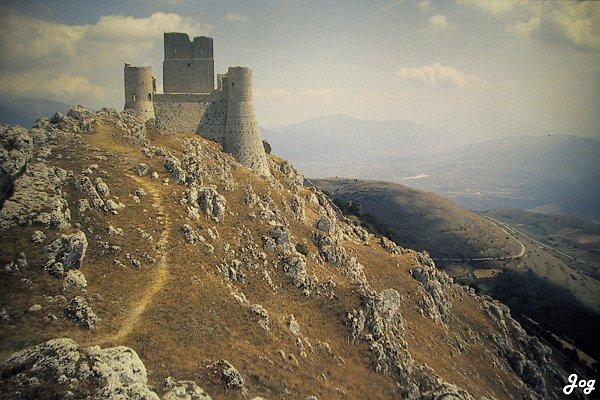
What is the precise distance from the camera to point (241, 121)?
72.6m

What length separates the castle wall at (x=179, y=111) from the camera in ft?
226

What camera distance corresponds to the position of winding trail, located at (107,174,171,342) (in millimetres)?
32250

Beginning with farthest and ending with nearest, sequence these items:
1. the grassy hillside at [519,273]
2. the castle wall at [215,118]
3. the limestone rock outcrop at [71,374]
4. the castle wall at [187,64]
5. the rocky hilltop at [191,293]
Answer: the grassy hillside at [519,273] < the castle wall at [215,118] < the castle wall at [187,64] < the rocky hilltop at [191,293] < the limestone rock outcrop at [71,374]

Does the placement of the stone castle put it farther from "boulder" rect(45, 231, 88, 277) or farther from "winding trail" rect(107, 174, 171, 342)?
"boulder" rect(45, 231, 88, 277)

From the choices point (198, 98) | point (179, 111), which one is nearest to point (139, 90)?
point (179, 111)

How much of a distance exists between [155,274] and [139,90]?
3973 centimetres

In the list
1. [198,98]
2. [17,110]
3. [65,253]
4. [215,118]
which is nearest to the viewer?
[65,253]

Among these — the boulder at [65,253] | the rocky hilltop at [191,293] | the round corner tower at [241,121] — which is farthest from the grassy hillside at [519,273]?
the boulder at [65,253]

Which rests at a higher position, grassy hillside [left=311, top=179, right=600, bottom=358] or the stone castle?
the stone castle

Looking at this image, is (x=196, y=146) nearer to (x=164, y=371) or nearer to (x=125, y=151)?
(x=125, y=151)

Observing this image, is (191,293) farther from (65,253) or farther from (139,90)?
(139,90)

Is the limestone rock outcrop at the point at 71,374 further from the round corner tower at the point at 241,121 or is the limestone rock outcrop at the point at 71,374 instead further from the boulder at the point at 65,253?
the round corner tower at the point at 241,121

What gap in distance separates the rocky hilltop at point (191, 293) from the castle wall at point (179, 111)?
10.8ft

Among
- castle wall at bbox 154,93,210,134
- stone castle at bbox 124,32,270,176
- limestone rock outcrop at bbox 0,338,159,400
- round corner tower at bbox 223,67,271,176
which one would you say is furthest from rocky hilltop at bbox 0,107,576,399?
round corner tower at bbox 223,67,271,176
